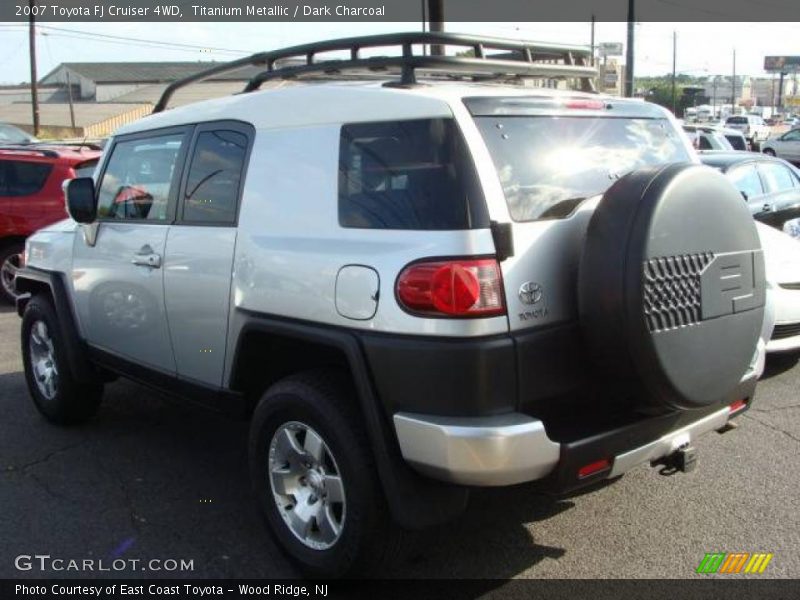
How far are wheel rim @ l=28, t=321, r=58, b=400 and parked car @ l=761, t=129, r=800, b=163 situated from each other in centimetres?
2732

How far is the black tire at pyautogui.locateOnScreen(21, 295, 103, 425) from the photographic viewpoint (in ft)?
15.9

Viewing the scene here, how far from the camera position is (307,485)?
3203 millimetres

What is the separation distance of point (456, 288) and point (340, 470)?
2.71ft

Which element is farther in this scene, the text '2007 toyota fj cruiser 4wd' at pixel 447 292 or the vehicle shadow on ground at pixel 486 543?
the vehicle shadow on ground at pixel 486 543

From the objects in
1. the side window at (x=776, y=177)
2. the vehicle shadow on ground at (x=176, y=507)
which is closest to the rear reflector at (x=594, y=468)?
the vehicle shadow on ground at (x=176, y=507)

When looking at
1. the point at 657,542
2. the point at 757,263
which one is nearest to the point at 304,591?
the point at 657,542

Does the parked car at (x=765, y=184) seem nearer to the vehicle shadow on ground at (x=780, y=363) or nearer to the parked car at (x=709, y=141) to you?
the vehicle shadow on ground at (x=780, y=363)

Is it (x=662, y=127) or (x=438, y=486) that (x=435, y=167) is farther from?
(x=662, y=127)

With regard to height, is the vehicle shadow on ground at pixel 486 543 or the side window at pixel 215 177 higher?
the side window at pixel 215 177

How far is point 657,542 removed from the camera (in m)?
3.46

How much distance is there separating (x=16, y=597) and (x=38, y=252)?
8.55 feet

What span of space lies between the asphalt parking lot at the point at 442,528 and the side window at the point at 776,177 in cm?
447

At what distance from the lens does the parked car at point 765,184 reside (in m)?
7.95

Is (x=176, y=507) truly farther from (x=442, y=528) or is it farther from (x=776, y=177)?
(x=776, y=177)
